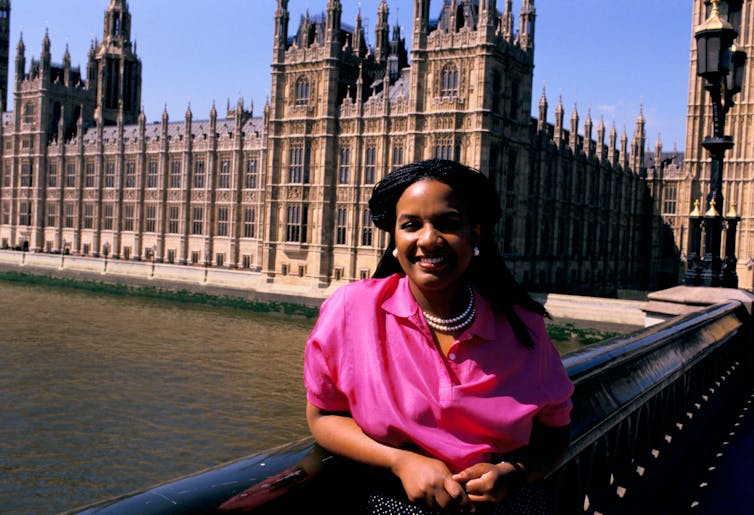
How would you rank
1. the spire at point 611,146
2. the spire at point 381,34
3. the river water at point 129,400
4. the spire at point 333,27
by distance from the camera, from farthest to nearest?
1. the spire at point 611,146
2. the spire at point 381,34
3. the spire at point 333,27
4. the river water at point 129,400

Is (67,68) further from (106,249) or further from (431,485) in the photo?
(431,485)

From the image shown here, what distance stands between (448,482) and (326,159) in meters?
39.7

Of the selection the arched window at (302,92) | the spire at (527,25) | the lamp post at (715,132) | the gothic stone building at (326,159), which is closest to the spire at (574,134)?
the gothic stone building at (326,159)

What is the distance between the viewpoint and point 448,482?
2230 mm

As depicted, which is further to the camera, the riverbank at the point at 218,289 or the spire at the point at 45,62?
the spire at the point at 45,62

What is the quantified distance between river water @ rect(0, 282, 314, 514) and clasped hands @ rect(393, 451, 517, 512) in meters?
12.5

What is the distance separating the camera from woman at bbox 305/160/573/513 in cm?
236

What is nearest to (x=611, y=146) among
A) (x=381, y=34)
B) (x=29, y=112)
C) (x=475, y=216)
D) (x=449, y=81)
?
(x=381, y=34)

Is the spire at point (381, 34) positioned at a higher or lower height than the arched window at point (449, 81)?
higher

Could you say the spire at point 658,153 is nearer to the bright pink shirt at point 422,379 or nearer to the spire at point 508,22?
the spire at point 508,22

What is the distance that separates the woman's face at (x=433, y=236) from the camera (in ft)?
8.48

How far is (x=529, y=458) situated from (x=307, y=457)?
2.34ft

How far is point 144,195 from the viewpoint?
195ft

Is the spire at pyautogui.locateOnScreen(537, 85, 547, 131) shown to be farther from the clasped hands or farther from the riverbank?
the clasped hands
